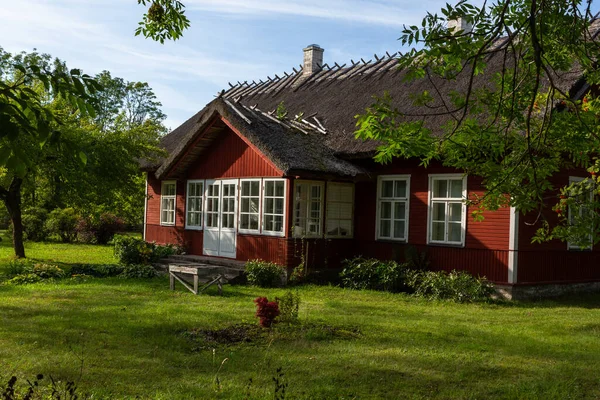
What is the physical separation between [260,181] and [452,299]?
544 centimetres

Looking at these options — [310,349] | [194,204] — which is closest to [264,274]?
[194,204]

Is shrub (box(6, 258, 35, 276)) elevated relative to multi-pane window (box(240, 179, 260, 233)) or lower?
lower

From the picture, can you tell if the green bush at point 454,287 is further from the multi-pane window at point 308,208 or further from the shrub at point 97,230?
the shrub at point 97,230

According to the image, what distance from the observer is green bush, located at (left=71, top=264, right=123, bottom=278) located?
1540cm

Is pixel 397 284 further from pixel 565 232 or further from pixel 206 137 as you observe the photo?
pixel 565 232

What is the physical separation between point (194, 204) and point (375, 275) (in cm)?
621

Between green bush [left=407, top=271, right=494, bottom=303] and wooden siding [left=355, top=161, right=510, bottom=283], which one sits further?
wooden siding [left=355, top=161, right=510, bottom=283]

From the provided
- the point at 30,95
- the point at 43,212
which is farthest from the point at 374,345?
the point at 43,212

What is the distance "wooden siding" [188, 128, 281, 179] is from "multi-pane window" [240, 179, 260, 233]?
0.26 meters

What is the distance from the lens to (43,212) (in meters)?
27.7

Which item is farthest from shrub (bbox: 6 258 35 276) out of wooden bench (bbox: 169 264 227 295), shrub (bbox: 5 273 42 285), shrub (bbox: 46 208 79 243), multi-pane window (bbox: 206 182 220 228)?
shrub (bbox: 46 208 79 243)

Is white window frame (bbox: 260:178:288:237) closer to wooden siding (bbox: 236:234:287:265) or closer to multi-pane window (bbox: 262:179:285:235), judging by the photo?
multi-pane window (bbox: 262:179:285:235)

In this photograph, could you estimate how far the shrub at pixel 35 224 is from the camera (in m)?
26.9

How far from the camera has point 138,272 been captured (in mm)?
15742
